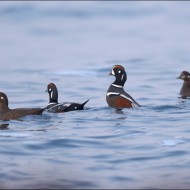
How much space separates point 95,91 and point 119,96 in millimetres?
3346

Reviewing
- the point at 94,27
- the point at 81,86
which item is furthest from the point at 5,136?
the point at 94,27

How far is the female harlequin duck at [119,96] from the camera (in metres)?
16.7

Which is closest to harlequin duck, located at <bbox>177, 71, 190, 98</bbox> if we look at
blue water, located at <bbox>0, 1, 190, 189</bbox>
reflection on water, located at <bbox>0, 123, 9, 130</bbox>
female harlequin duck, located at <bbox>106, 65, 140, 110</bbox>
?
blue water, located at <bbox>0, 1, 190, 189</bbox>

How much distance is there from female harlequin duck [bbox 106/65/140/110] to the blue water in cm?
23

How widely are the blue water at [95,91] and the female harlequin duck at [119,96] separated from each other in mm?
231

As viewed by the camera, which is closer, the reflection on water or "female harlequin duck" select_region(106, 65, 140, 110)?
the reflection on water

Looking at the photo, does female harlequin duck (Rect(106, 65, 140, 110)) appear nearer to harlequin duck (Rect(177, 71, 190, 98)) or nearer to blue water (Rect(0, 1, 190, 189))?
blue water (Rect(0, 1, 190, 189))

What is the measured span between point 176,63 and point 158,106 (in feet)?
31.1

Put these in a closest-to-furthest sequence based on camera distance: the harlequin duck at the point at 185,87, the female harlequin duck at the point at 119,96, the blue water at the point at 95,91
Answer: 1. the blue water at the point at 95,91
2. the female harlequin duck at the point at 119,96
3. the harlequin duck at the point at 185,87

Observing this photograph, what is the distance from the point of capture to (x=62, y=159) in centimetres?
1135

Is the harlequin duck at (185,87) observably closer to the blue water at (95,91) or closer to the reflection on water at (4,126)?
the blue water at (95,91)

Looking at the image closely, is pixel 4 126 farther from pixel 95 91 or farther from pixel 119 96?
pixel 95 91

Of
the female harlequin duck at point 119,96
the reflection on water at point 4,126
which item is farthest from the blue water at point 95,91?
the female harlequin duck at point 119,96

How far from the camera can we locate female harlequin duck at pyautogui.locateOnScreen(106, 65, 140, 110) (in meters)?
16.7
